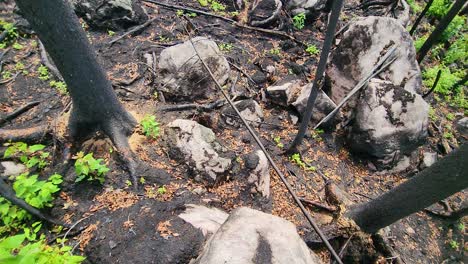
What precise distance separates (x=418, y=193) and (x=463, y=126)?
740cm

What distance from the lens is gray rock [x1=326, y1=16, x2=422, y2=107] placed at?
6840 millimetres

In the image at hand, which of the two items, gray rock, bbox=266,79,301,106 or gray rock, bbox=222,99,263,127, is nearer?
gray rock, bbox=222,99,263,127

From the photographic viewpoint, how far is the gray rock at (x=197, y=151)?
4367mm

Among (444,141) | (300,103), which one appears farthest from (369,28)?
(444,141)

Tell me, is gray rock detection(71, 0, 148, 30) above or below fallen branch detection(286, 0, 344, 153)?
below

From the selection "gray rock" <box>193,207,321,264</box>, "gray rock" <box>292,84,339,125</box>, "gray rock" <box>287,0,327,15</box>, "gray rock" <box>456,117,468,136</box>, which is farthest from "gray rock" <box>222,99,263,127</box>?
"gray rock" <box>456,117,468,136</box>

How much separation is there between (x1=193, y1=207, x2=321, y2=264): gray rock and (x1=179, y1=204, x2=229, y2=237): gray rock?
46cm

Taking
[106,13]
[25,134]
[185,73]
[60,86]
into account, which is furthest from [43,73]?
[185,73]

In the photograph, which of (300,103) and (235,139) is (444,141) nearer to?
(300,103)

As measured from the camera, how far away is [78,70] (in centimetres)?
366

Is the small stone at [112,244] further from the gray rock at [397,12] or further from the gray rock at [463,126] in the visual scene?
the gray rock at [397,12]

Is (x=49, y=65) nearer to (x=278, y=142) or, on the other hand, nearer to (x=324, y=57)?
(x=278, y=142)

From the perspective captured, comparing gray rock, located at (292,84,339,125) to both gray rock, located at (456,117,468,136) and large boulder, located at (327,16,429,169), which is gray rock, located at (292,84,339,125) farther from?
gray rock, located at (456,117,468,136)

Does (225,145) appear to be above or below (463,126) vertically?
below
